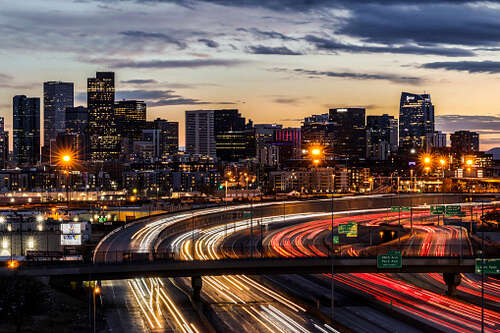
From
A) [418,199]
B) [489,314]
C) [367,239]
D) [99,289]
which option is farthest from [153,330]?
[418,199]

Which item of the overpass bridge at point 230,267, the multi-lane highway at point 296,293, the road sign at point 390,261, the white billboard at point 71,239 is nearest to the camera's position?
the multi-lane highway at point 296,293

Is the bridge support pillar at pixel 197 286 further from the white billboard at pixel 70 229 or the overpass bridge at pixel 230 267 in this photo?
the white billboard at pixel 70 229

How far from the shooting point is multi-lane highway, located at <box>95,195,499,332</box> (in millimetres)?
46719

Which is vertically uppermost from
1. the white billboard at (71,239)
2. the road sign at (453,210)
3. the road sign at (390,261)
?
the road sign at (453,210)

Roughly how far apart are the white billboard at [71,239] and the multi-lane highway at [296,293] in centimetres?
234

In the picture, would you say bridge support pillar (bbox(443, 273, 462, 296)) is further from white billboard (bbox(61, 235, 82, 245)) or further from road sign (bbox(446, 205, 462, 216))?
white billboard (bbox(61, 235, 82, 245))

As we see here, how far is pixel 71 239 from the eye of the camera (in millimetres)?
75188

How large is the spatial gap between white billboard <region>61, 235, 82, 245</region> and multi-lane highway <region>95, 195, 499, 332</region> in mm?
2343

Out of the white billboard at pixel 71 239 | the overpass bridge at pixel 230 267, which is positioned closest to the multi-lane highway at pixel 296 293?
the white billboard at pixel 71 239

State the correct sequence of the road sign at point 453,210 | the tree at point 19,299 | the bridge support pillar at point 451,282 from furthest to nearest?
the road sign at point 453,210 → the bridge support pillar at point 451,282 → the tree at point 19,299

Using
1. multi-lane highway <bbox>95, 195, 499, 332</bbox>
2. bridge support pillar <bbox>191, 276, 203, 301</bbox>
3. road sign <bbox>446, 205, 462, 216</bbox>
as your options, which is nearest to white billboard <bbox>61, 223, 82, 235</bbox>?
multi-lane highway <bbox>95, 195, 499, 332</bbox>

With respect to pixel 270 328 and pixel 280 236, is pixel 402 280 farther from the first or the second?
pixel 280 236

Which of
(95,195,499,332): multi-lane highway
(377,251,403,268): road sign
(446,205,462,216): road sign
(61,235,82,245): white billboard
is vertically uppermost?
(446,205,462,216): road sign

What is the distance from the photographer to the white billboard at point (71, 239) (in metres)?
74.8
